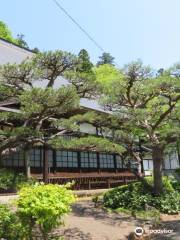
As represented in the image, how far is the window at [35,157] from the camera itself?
55.7 ft

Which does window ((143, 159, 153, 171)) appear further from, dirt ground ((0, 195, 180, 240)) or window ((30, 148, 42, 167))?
dirt ground ((0, 195, 180, 240))

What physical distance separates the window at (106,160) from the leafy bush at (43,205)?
15359 mm

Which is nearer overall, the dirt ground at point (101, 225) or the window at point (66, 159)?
the dirt ground at point (101, 225)

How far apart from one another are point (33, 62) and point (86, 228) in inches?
203

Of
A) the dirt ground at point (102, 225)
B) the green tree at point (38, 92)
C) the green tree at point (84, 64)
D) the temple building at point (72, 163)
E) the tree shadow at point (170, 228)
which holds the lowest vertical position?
the tree shadow at point (170, 228)

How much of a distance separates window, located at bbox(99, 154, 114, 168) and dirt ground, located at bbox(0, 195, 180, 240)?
8.64 metres

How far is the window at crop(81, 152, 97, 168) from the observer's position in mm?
20966

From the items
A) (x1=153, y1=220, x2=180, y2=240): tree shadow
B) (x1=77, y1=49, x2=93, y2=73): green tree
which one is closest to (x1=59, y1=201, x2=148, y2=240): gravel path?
(x1=153, y1=220, x2=180, y2=240): tree shadow

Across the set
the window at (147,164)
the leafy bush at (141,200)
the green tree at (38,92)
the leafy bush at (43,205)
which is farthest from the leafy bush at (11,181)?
the window at (147,164)

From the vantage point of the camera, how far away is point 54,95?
9359 mm

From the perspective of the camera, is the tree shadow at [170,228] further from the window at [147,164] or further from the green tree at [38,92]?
the window at [147,164]

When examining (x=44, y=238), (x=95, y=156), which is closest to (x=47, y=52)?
(x=44, y=238)

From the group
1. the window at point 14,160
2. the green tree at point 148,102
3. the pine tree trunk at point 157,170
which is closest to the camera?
the green tree at point 148,102

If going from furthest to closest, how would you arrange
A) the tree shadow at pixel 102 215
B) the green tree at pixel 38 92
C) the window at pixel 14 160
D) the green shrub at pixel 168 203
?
the window at pixel 14 160 < the green shrub at pixel 168 203 < the tree shadow at pixel 102 215 < the green tree at pixel 38 92
